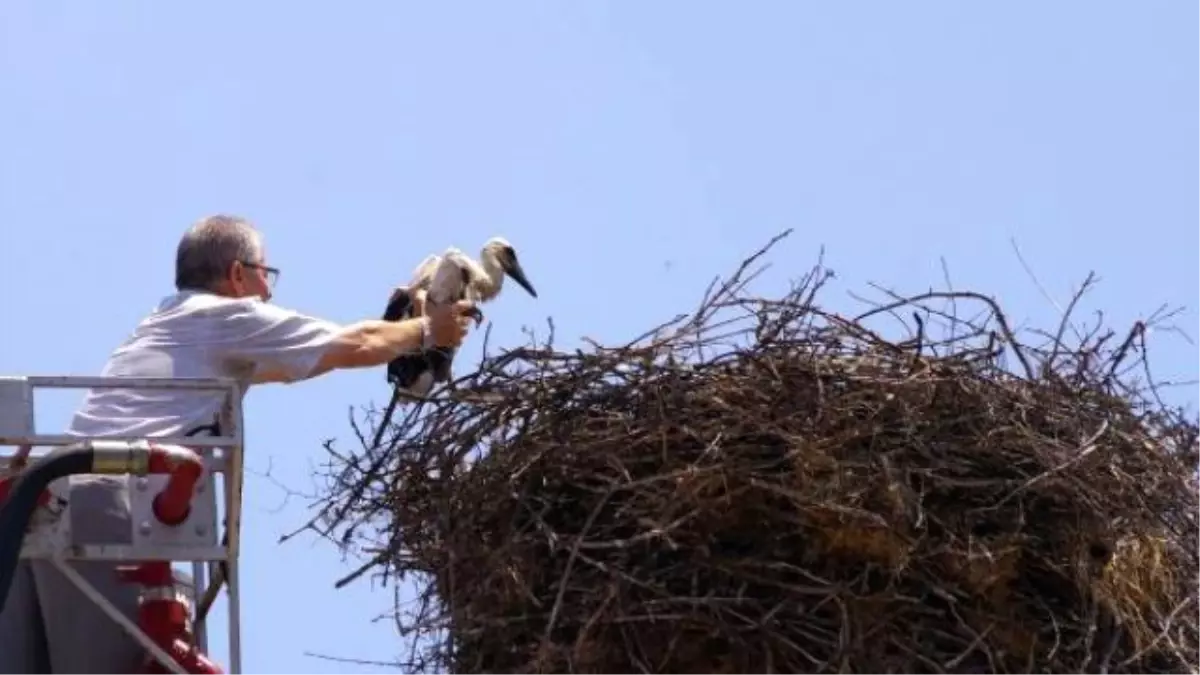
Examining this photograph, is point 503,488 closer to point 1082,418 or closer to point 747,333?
point 747,333

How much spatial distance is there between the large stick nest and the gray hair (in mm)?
864

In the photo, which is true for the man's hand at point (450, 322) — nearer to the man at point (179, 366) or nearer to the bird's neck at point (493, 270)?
the man at point (179, 366)

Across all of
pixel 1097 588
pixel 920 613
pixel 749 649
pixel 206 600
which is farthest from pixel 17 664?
pixel 1097 588

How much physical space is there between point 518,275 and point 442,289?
104 cm

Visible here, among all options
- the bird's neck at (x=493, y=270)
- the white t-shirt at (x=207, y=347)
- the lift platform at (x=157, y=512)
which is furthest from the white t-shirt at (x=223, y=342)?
the bird's neck at (x=493, y=270)

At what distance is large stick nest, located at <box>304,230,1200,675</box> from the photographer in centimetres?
595

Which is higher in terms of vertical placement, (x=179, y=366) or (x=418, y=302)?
(x=418, y=302)

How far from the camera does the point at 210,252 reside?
699 cm

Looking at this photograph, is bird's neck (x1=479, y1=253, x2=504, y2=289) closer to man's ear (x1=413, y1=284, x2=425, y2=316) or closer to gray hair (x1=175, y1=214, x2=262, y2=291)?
man's ear (x1=413, y1=284, x2=425, y2=316)

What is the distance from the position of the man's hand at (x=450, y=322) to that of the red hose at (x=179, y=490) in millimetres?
1326

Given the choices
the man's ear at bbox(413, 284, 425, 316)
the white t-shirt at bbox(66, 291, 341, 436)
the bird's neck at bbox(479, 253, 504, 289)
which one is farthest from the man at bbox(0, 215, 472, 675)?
the bird's neck at bbox(479, 253, 504, 289)

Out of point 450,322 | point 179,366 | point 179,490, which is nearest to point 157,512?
point 179,490

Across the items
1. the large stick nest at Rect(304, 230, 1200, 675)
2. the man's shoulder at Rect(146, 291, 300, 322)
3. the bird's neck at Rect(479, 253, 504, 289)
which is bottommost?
the large stick nest at Rect(304, 230, 1200, 675)

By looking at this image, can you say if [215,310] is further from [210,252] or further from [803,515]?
[803,515]
